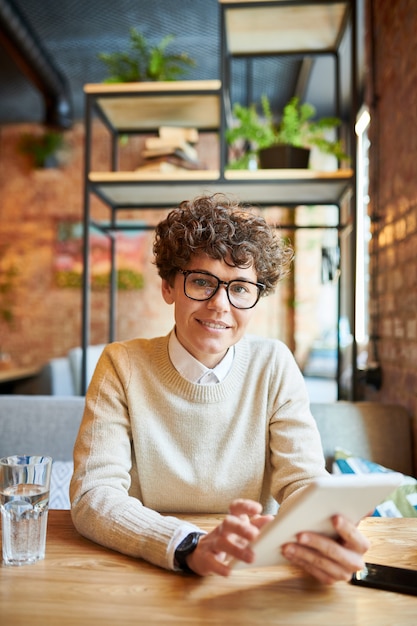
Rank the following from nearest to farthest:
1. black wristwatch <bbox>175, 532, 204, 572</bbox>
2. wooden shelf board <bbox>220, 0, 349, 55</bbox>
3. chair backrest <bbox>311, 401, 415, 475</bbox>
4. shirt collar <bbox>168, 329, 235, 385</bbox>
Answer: black wristwatch <bbox>175, 532, 204, 572</bbox>
shirt collar <bbox>168, 329, 235, 385</bbox>
chair backrest <bbox>311, 401, 415, 475</bbox>
wooden shelf board <bbox>220, 0, 349, 55</bbox>

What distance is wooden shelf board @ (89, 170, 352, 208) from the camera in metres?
2.35

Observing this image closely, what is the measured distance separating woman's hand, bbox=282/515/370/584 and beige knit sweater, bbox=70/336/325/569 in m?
0.33

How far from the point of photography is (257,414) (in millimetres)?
1281

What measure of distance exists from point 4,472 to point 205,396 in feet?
1.60

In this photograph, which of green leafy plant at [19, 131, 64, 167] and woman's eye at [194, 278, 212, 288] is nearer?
woman's eye at [194, 278, 212, 288]

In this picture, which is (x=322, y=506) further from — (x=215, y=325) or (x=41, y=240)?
(x=41, y=240)

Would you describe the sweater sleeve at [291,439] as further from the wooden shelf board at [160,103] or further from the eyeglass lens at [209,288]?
the wooden shelf board at [160,103]

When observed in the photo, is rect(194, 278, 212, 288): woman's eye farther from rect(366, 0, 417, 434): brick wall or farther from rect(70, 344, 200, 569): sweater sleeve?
rect(366, 0, 417, 434): brick wall

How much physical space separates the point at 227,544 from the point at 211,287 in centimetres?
56

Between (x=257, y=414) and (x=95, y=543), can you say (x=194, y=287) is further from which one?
(x=95, y=543)

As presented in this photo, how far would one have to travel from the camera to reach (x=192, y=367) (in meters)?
1.28

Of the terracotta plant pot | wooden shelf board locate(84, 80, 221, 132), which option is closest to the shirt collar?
the terracotta plant pot

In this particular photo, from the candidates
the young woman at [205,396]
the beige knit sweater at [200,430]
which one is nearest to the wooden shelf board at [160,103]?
the young woman at [205,396]

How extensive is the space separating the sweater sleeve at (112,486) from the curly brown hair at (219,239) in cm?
27
